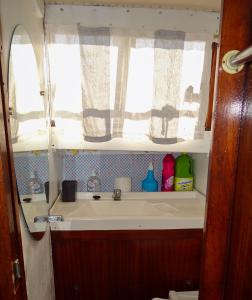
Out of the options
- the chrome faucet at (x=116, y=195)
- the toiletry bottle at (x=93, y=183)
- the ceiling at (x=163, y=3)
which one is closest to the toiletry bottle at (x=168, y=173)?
the chrome faucet at (x=116, y=195)

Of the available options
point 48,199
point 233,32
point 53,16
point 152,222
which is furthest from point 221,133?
point 53,16

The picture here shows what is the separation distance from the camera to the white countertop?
4.09ft

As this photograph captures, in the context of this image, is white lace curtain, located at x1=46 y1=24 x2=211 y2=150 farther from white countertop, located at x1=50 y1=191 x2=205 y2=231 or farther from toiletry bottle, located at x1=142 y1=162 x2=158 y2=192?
white countertop, located at x1=50 y1=191 x2=205 y2=231

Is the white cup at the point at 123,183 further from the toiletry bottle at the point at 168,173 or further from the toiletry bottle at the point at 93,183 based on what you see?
the toiletry bottle at the point at 168,173

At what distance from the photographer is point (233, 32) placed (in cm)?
47

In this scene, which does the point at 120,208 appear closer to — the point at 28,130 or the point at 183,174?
the point at 183,174

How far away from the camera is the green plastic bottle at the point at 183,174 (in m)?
1.61

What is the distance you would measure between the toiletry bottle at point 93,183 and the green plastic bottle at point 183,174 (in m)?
0.58

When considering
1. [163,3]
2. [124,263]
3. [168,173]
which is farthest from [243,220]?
[163,3]

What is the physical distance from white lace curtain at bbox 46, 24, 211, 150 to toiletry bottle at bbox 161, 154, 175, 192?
0.87 feet

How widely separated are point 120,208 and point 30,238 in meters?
0.66

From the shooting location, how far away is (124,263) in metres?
1.30

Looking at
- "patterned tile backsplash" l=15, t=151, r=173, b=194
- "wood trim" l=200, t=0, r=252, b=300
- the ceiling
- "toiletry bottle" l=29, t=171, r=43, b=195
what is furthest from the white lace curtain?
"wood trim" l=200, t=0, r=252, b=300

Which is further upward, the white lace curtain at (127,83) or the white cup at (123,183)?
the white lace curtain at (127,83)
